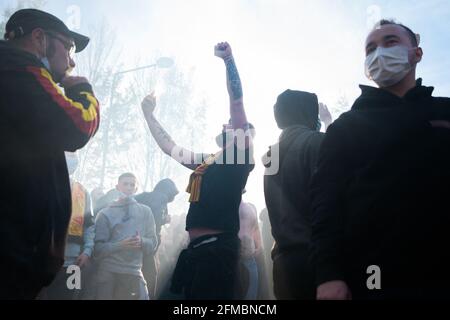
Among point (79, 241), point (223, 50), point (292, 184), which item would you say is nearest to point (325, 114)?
point (223, 50)

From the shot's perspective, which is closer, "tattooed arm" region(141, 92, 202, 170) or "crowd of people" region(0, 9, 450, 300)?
"crowd of people" region(0, 9, 450, 300)

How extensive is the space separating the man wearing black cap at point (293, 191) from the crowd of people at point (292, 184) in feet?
0.04

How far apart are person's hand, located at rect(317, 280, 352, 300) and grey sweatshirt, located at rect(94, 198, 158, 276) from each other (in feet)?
14.9

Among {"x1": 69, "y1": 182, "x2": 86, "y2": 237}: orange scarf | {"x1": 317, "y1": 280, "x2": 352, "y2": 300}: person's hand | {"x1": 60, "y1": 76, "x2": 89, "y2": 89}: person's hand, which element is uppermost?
{"x1": 60, "y1": 76, "x2": 89, "y2": 89}: person's hand

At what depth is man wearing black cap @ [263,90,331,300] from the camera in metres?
2.64

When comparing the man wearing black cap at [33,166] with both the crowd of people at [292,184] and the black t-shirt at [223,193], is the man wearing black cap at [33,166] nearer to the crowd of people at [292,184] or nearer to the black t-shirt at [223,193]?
the crowd of people at [292,184]

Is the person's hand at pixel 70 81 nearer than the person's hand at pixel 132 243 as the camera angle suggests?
Yes

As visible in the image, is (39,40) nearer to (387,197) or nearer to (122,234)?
(387,197)

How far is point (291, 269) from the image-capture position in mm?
2668

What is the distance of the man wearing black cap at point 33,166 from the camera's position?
1900mm

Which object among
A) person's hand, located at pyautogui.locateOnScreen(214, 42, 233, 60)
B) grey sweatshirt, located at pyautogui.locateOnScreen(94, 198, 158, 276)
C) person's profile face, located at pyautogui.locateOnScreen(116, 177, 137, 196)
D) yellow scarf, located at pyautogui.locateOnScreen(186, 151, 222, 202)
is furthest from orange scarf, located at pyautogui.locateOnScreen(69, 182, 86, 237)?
person's hand, located at pyautogui.locateOnScreen(214, 42, 233, 60)

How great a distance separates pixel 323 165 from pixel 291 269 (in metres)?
0.85

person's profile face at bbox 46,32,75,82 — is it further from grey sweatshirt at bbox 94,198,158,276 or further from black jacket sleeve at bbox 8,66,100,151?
grey sweatshirt at bbox 94,198,158,276

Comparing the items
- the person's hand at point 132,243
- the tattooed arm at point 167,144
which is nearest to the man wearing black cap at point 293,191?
the tattooed arm at point 167,144
